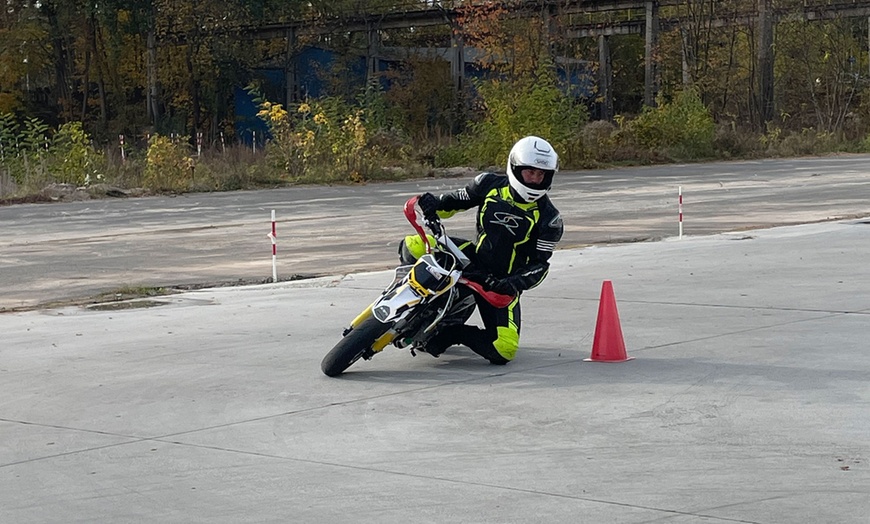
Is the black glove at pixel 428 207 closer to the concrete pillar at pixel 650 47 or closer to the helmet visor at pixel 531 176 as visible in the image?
the helmet visor at pixel 531 176

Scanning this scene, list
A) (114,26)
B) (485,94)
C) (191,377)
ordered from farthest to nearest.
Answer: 1. (114,26)
2. (485,94)
3. (191,377)

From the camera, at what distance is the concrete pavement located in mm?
6047

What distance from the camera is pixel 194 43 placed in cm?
6575

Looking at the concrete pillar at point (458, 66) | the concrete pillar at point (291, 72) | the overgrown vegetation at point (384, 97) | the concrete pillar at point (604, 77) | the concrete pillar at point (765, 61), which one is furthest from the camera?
the concrete pillar at point (291, 72)

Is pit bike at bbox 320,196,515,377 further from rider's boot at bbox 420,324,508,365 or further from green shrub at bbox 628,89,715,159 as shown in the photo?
green shrub at bbox 628,89,715,159

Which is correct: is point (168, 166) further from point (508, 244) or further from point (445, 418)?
point (445, 418)

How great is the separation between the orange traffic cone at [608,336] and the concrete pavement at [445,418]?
0.17 meters

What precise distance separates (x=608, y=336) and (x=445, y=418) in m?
2.19

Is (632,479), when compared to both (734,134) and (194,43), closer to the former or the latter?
(734,134)

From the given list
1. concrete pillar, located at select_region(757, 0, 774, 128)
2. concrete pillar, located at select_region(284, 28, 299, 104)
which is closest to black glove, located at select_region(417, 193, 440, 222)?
concrete pillar, located at select_region(757, 0, 774, 128)

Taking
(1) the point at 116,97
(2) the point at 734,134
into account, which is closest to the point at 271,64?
(1) the point at 116,97

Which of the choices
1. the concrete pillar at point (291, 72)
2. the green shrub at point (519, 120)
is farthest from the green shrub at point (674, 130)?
the concrete pillar at point (291, 72)

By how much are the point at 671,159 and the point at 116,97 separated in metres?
37.6

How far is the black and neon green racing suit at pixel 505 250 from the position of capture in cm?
966
